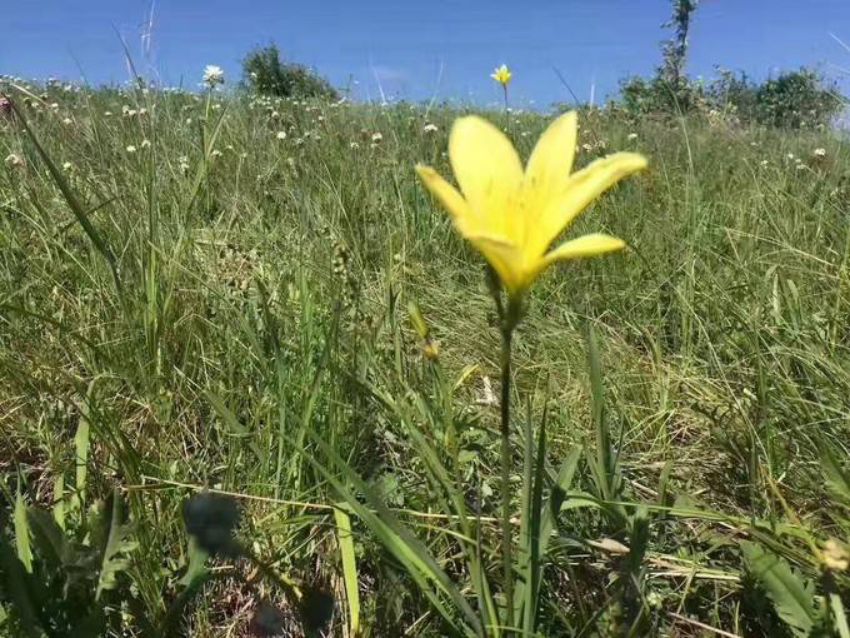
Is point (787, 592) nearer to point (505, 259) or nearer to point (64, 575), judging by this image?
point (505, 259)

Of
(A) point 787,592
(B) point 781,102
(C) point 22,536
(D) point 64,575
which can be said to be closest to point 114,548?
(D) point 64,575

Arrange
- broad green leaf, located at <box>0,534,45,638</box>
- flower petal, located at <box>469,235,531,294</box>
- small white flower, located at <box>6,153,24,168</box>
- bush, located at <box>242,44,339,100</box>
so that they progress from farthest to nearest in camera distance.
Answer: bush, located at <box>242,44,339,100</box> < small white flower, located at <box>6,153,24,168</box> < broad green leaf, located at <box>0,534,45,638</box> < flower petal, located at <box>469,235,531,294</box>

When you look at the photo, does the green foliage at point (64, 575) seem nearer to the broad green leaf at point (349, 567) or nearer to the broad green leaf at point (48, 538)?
the broad green leaf at point (48, 538)

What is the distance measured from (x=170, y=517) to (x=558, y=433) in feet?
2.46

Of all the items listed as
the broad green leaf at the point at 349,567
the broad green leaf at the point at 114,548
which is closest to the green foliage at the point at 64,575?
the broad green leaf at the point at 114,548

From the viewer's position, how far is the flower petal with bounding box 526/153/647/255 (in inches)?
27.2

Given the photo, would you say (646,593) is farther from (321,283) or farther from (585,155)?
(585,155)

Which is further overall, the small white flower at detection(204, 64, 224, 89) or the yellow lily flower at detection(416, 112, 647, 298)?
the small white flower at detection(204, 64, 224, 89)

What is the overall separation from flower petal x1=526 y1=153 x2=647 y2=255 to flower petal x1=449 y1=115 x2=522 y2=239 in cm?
3

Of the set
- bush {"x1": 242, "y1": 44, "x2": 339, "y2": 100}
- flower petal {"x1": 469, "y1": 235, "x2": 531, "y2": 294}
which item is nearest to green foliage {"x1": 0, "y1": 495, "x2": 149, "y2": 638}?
flower petal {"x1": 469, "y1": 235, "x2": 531, "y2": 294}

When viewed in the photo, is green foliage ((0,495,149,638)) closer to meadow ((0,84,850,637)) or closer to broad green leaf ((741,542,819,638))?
meadow ((0,84,850,637))

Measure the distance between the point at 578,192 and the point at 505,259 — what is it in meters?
0.10

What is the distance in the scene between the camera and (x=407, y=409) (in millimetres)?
1519

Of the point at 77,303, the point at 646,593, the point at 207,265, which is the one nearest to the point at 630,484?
the point at 646,593
